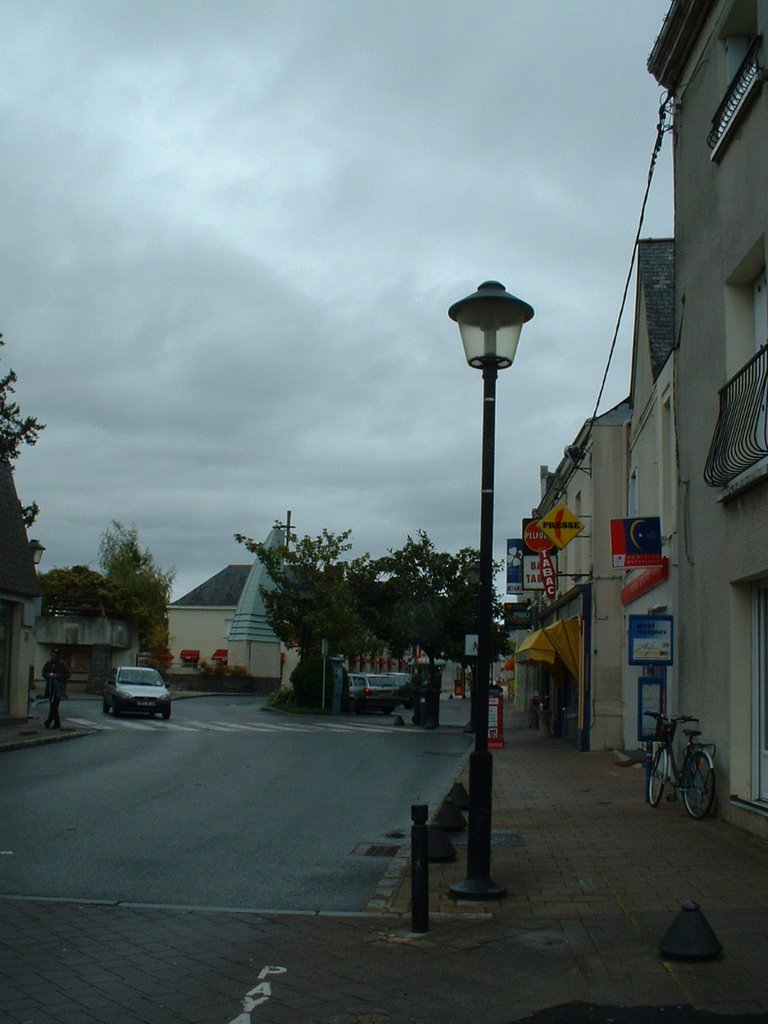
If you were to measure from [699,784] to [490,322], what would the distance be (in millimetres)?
5873

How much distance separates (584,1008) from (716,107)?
10.0m

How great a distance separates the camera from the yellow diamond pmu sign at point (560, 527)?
21875mm

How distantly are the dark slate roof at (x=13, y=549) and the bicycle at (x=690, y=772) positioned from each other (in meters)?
17.7

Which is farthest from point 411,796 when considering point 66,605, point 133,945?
point 66,605

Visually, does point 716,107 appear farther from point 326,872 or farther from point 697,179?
point 326,872

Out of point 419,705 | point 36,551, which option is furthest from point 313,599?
point 36,551

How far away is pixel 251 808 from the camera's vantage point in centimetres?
1338

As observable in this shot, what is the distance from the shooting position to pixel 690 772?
12.0 meters

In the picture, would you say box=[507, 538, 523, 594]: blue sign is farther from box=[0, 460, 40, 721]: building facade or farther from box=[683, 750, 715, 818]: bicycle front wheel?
box=[683, 750, 715, 818]: bicycle front wheel

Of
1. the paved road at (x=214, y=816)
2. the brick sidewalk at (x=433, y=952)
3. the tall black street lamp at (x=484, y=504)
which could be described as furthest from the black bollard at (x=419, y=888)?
the paved road at (x=214, y=816)

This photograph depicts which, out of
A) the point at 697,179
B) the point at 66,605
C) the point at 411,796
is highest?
the point at 697,179

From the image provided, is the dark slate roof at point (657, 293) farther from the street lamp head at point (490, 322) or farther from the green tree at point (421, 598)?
the green tree at point (421, 598)

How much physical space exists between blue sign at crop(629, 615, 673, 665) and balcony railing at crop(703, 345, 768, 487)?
7.72 feet

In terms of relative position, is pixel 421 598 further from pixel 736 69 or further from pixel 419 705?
pixel 736 69
